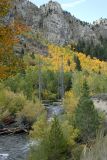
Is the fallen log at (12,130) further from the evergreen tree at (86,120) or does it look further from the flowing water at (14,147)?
the evergreen tree at (86,120)

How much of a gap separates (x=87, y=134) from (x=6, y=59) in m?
23.0

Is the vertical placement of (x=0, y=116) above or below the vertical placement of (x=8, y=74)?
below

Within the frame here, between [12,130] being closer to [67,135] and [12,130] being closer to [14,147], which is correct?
[14,147]

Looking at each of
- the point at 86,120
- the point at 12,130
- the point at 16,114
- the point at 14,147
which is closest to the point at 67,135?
the point at 86,120

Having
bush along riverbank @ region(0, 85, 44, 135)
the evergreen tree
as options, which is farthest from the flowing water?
the evergreen tree

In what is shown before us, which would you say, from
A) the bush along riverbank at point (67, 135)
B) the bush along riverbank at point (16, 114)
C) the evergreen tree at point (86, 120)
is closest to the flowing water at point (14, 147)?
the bush along riverbank at point (67, 135)

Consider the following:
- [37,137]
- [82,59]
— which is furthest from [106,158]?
[82,59]

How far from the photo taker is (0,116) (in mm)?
51562

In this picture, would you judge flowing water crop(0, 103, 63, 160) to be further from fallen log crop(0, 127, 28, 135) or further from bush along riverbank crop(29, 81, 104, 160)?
bush along riverbank crop(29, 81, 104, 160)

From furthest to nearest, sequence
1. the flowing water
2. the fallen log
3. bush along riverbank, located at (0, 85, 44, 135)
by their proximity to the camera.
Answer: bush along riverbank, located at (0, 85, 44, 135) → the fallen log → the flowing water

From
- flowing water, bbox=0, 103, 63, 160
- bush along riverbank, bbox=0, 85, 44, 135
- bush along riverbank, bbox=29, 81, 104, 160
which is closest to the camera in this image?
bush along riverbank, bbox=29, 81, 104, 160

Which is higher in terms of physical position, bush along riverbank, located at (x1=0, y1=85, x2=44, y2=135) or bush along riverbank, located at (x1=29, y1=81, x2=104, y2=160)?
bush along riverbank, located at (x1=29, y1=81, x2=104, y2=160)

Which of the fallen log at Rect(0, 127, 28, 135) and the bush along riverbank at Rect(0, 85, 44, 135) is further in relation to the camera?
the bush along riverbank at Rect(0, 85, 44, 135)

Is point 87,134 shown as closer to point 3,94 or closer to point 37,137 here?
point 37,137
